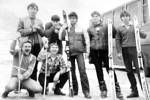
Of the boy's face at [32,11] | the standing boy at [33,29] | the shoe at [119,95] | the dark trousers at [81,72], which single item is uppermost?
the boy's face at [32,11]

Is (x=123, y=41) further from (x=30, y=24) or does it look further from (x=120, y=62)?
(x=120, y=62)

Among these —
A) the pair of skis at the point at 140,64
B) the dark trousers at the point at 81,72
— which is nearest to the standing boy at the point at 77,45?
the dark trousers at the point at 81,72

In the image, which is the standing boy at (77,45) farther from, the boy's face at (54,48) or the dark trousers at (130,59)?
the dark trousers at (130,59)

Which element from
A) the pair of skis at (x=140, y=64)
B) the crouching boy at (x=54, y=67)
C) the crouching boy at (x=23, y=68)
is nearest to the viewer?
the pair of skis at (x=140, y=64)

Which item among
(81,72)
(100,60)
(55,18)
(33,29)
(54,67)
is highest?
(55,18)

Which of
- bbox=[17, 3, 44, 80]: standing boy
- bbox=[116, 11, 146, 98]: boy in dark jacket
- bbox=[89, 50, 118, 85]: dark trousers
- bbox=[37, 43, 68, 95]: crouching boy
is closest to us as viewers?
bbox=[116, 11, 146, 98]: boy in dark jacket

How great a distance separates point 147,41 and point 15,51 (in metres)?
5.06

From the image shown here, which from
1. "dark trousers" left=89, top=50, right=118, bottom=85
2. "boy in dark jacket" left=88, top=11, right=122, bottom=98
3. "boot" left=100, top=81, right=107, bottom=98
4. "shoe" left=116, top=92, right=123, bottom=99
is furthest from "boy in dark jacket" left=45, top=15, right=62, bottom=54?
"shoe" left=116, top=92, right=123, bottom=99

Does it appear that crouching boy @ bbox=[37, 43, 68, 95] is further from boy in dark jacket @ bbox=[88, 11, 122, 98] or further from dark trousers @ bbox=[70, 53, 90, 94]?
boy in dark jacket @ bbox=[88, 11, 122, 98]

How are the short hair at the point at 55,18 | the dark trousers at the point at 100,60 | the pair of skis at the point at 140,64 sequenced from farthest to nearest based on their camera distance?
the short hair at the point at 55,18
the dark trousers at the point at 100,60
the pair of skis at the point at 140,64

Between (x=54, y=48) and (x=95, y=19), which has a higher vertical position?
(x=95, y=19)

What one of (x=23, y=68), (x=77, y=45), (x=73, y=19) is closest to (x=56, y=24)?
(x=73, y=19)

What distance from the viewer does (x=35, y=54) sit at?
617 cm

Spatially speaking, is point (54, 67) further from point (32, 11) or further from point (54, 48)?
point (32, 11)
